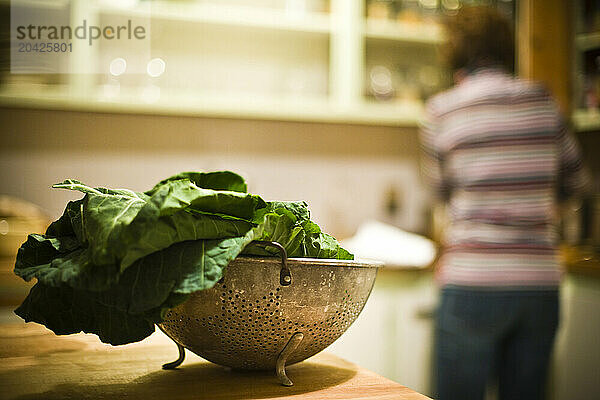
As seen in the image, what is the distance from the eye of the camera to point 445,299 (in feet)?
6.08

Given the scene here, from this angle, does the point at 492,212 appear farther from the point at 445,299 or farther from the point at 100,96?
the point at 100,96

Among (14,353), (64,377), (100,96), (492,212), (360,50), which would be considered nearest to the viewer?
(64,377)

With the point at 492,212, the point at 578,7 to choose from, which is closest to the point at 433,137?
the point at 492,212

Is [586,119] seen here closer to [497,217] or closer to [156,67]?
[497,217]

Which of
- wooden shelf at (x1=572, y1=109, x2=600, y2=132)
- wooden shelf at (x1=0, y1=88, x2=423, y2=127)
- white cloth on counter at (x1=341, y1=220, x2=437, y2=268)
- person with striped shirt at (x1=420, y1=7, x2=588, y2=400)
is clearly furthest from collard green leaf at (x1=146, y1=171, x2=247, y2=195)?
wooden shelf at (x1=572, y1=109, x2=600, y2=132)

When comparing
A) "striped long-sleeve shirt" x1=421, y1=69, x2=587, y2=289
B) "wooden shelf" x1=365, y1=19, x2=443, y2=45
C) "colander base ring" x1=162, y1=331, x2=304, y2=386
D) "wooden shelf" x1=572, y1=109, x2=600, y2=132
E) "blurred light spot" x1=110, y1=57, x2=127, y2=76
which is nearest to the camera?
"colander base ring" x1=162, y1=331, x2=304, y2=386

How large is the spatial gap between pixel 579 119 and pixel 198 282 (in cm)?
249

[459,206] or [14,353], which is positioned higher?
[459,206]

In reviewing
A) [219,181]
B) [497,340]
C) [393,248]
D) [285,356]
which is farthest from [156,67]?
[285,356]

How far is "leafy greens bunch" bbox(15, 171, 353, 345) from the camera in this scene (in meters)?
0.61

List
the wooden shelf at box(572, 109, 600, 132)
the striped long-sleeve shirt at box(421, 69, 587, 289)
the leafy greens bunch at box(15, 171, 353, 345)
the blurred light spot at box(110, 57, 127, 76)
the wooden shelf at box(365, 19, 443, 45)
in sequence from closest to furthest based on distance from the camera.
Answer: the leafy greens bunch at box(15, 171, 353, 345), the striped long-sleeve shirt at box(421, 69, 587, 289), the blurred light spot at box(110, 57, 127, 76), the wooden shelf at box(572, 109, 600, 132), the wooden shelf at box(365, 19, 443, 45)

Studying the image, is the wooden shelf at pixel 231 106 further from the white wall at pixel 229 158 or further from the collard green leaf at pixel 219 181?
the collard green leaf at pixel 219 181

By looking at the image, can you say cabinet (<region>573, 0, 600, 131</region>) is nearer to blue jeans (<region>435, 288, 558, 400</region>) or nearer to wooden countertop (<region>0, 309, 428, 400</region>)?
blue jeans (<region>435, 288, 558, 400</region>)

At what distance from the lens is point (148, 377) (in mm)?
740
